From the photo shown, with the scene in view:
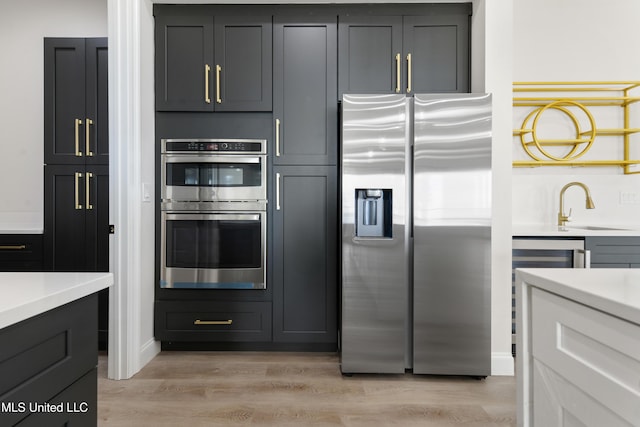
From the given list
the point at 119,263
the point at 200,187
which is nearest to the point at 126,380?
the point at 119,263

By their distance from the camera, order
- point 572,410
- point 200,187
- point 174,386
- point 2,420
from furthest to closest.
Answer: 1. point 200,187
2. point 174,386
3. point 572,410
4. point 2,420

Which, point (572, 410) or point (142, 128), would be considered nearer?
point (572, 410)

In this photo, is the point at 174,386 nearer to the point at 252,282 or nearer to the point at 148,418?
the point at 148,418

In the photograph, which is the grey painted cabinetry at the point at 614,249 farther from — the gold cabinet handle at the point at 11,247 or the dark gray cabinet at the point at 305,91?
the gold cabinet handle at the point at 11,247

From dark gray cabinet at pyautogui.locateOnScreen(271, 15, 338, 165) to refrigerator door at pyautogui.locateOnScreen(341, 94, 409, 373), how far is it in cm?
36

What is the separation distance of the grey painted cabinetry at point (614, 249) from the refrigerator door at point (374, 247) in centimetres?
121

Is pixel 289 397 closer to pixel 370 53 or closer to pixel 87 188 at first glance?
pixel 87 188

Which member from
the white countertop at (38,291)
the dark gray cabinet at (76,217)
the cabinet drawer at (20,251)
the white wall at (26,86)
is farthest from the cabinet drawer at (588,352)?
the white wall at (26,86)

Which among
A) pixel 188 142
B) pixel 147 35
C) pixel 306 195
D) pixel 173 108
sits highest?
pixel 147 35

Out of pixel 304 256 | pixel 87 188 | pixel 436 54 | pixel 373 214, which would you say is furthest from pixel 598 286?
pixel 87 188

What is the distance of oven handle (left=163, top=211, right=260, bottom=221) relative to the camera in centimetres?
249

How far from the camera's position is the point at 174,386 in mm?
2072

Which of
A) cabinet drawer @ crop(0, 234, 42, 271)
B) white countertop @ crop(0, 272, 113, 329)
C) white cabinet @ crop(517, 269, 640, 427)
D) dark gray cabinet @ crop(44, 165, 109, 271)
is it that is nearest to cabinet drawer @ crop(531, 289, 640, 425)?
white cabinet @ crop(517, 269, 640, 427)

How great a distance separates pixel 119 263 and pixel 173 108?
110cm
